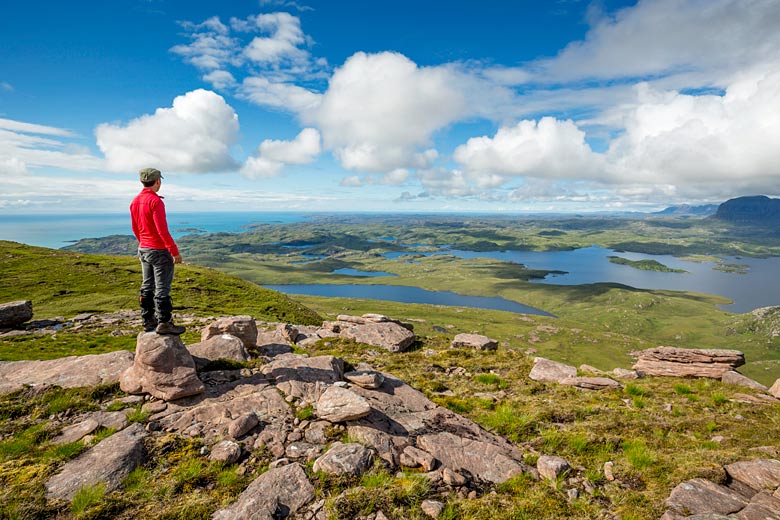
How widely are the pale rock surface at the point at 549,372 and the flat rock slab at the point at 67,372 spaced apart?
2229 cm

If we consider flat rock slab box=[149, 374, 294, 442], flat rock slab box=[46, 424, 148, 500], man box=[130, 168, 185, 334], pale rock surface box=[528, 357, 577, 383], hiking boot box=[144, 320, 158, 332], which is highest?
man box=[130, 168, 185, 334]

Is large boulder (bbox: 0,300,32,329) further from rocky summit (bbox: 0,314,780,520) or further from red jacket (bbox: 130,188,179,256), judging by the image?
red jacket (bbox: 130,188,179,256)

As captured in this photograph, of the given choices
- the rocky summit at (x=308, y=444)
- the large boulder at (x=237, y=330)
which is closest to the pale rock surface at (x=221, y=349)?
the rocky summit at (x=308, y=444)

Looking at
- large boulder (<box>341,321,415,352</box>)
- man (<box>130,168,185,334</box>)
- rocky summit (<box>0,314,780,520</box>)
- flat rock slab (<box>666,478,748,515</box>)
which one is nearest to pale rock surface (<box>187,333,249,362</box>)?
rocky summit (<box>0,314,780,520</box>)

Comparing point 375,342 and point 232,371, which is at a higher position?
point 232,371

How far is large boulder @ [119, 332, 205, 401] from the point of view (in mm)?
12320

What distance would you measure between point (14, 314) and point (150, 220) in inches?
1153

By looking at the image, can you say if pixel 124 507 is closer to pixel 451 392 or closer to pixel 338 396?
pixel 338 396

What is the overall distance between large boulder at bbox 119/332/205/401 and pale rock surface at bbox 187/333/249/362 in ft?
9.41

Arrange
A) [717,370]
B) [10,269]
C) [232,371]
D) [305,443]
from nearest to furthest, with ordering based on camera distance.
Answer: [305,443] < [232,371] < [717,370] < [10,269]

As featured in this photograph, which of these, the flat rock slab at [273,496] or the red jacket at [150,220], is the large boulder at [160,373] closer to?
the red jacket at [150,220]

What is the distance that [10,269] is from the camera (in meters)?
64.4

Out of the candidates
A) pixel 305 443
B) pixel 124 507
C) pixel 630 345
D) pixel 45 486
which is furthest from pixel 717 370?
pixel 630 345

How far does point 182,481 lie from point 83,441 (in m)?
4.04
